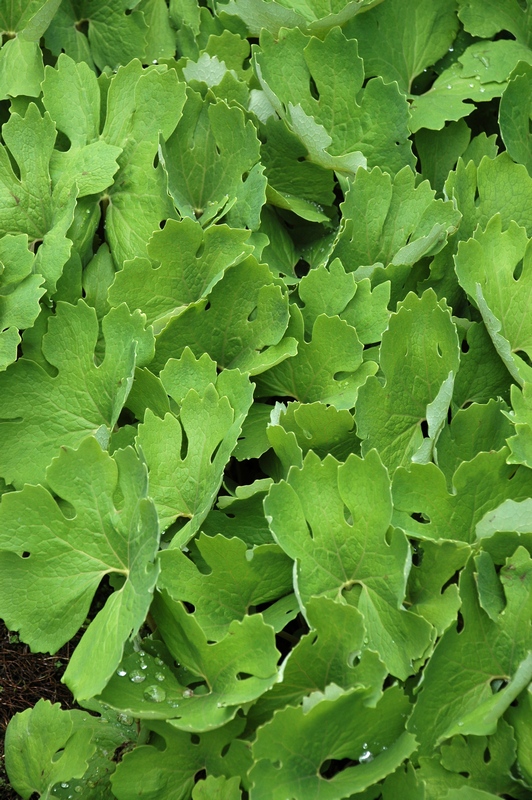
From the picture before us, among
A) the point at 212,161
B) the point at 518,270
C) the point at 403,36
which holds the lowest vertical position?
the point at 518,270

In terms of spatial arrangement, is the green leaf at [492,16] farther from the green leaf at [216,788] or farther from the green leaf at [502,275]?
the green leaf at [216,788]

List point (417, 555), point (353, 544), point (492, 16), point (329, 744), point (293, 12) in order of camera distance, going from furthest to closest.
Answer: point (492, 16) < point (293, 12) < point (417, 555) < point (353, 544) < point (329, 744)

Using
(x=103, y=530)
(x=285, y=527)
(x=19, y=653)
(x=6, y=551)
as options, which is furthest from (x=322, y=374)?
(x=19, y=653)

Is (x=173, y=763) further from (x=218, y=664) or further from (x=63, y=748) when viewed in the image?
(x=63, y=748)

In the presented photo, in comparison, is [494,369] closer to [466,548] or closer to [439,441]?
[439,441]

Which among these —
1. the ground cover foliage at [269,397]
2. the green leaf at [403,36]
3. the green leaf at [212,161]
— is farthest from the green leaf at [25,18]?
the green leaf at [403,36]

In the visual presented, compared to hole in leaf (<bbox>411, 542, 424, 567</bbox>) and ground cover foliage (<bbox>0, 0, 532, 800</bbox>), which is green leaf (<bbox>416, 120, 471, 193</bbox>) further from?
hole in leaf (<bbox>411, 542, 424, 567</bbox>)

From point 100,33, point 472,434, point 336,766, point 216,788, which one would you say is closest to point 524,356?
point 472,434
